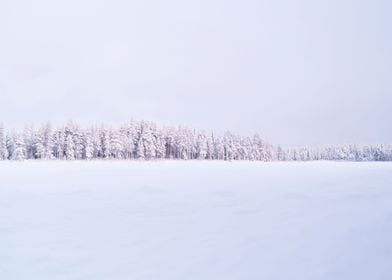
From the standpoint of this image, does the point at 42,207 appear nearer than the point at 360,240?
No

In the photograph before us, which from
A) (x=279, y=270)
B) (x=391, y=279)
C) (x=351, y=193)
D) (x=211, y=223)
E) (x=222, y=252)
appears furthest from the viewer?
(x=351, y=193)

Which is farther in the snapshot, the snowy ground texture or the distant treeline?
the distant treeline

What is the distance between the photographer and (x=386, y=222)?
31.0 feet

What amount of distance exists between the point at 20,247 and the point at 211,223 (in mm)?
4263

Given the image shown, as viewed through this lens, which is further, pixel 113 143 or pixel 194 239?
pixel 113 143

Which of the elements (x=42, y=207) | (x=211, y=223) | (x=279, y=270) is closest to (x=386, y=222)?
(x=211, y=223)

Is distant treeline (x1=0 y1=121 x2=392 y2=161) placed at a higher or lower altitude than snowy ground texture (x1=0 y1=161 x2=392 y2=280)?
higher

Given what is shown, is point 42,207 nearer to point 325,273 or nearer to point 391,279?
point 325,273

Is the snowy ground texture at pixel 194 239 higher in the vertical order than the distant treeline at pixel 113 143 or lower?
lower

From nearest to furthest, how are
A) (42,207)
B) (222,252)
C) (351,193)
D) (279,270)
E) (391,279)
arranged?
(391,279)
(279,270)
(222,252)
(42,207)
(351,193)

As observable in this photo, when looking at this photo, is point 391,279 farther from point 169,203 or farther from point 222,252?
point 169,203

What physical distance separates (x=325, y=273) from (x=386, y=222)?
16.3 feet

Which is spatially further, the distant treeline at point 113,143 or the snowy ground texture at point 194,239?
the distant treeline at point 113,143

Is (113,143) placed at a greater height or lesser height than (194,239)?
greater
